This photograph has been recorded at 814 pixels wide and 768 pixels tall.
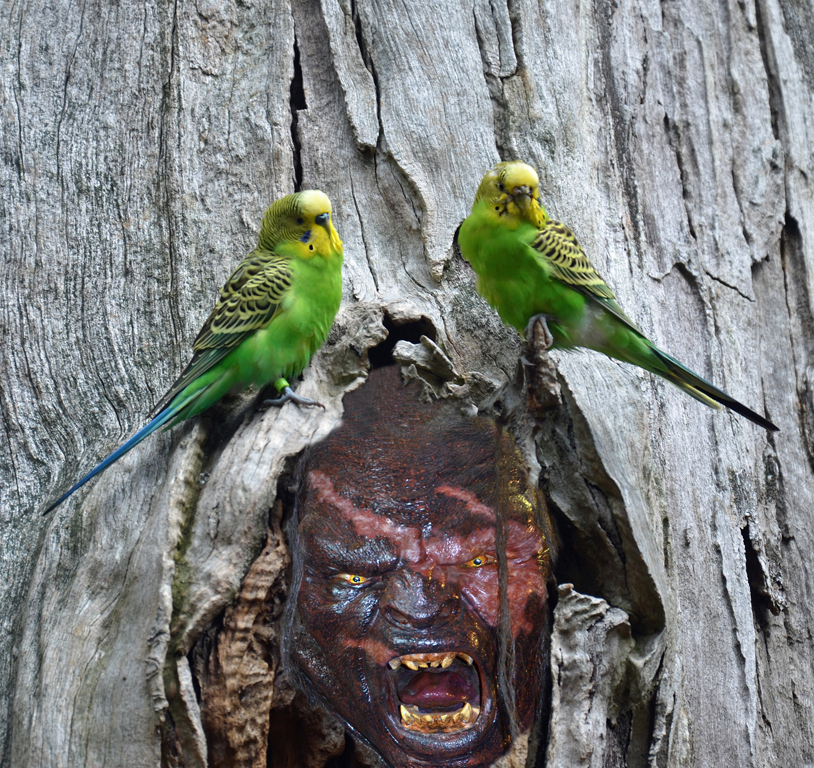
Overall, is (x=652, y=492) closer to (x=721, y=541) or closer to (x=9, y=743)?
(x=721, y=541)

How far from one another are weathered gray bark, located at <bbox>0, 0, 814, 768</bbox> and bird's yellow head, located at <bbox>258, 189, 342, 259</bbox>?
19 cm

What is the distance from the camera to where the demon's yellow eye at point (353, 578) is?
237cm

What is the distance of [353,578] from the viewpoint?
7.80 feet

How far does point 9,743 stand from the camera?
2.36 m

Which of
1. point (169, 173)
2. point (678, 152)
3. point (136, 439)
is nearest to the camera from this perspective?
point (136, 439)

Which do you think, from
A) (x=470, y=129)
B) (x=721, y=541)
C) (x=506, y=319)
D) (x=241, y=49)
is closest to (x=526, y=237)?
(x=506, y=319)

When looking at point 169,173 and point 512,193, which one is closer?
point 512,193

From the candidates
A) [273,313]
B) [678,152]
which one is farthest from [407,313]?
[678,152]

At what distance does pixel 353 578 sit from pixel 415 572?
0.63 feet

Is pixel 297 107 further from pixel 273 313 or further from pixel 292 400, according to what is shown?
pixel 292 400

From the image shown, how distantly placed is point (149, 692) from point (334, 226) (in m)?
2.03

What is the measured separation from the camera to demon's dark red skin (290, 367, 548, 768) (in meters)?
2.18

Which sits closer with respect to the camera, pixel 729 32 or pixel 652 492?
pixel 652 492

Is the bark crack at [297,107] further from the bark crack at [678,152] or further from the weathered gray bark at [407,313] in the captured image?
the bark crack at [678,152]
